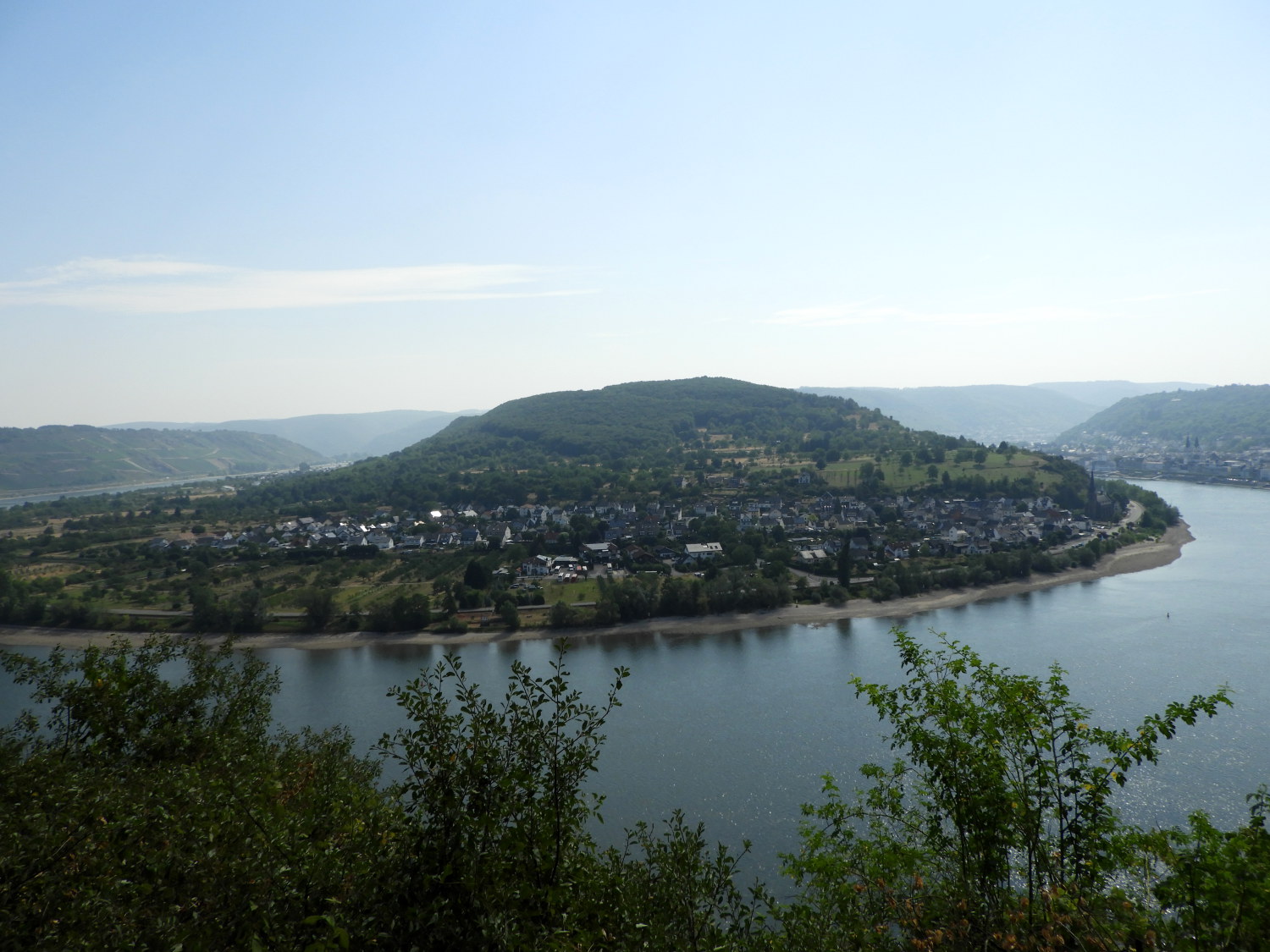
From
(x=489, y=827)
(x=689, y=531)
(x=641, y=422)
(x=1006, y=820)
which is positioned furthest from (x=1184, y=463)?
(x=489, y=827)

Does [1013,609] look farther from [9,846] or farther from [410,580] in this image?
[9,846]

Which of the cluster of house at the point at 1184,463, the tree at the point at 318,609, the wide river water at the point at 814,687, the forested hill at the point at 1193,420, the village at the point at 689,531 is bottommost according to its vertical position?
the wide river water at the point at 814,687

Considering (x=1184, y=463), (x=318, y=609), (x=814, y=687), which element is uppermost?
(x=1184, y=463)

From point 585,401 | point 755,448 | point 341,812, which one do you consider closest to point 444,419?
point 585,401

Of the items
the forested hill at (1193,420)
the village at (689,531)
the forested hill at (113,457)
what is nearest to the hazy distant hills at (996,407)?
the forested hill at (1193,420)

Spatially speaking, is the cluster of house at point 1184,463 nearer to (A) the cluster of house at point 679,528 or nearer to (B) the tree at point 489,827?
(A) the cluster of house at point 679,528

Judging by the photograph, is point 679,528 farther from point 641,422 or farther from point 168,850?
point 641,422
